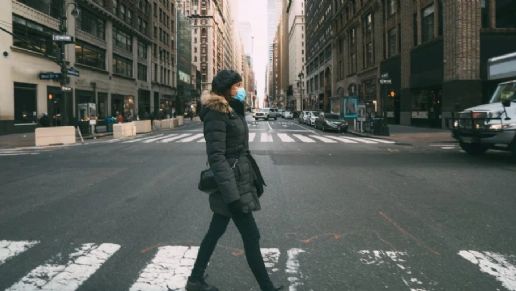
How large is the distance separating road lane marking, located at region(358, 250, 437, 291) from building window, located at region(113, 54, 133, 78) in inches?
1782

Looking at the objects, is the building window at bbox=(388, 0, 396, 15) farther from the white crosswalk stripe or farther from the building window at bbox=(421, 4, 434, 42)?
the white crosswalk stripe

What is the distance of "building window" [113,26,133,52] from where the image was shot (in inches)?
1794

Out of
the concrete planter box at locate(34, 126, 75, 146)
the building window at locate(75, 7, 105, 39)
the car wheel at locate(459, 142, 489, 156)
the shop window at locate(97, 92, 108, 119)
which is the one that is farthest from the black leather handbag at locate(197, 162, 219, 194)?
the shop window at locate(97, 92, 108, 119)

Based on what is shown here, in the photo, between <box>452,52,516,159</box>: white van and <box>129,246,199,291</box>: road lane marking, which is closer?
<box>129,246,199,291</box>: road lane marking

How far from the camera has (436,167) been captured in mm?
11094

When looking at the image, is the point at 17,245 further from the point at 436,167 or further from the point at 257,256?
the point at 436,167

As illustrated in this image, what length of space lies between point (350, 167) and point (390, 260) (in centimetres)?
705

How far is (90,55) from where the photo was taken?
1534 inches

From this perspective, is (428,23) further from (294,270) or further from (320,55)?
(320,55)

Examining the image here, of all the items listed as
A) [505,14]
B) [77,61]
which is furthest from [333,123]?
[77,61]

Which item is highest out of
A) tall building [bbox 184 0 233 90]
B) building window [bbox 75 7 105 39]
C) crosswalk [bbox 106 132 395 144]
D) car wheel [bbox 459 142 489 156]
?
tall building [bbox 184 0 233 90]

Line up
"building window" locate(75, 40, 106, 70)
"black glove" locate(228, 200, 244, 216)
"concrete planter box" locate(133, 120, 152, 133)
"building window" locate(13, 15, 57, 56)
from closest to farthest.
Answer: "black glove" locate(228, 200, 244, 216) < "building window" locate(13, 15, 57, 56) < "concrete planter box" locate(133, 120, 152, 133) < "building window" locate(75, 40, 106, 70)

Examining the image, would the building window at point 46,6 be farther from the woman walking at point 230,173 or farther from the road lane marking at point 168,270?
the woman walking at point 230,173

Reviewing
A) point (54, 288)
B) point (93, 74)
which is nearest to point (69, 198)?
point (54, 288)
